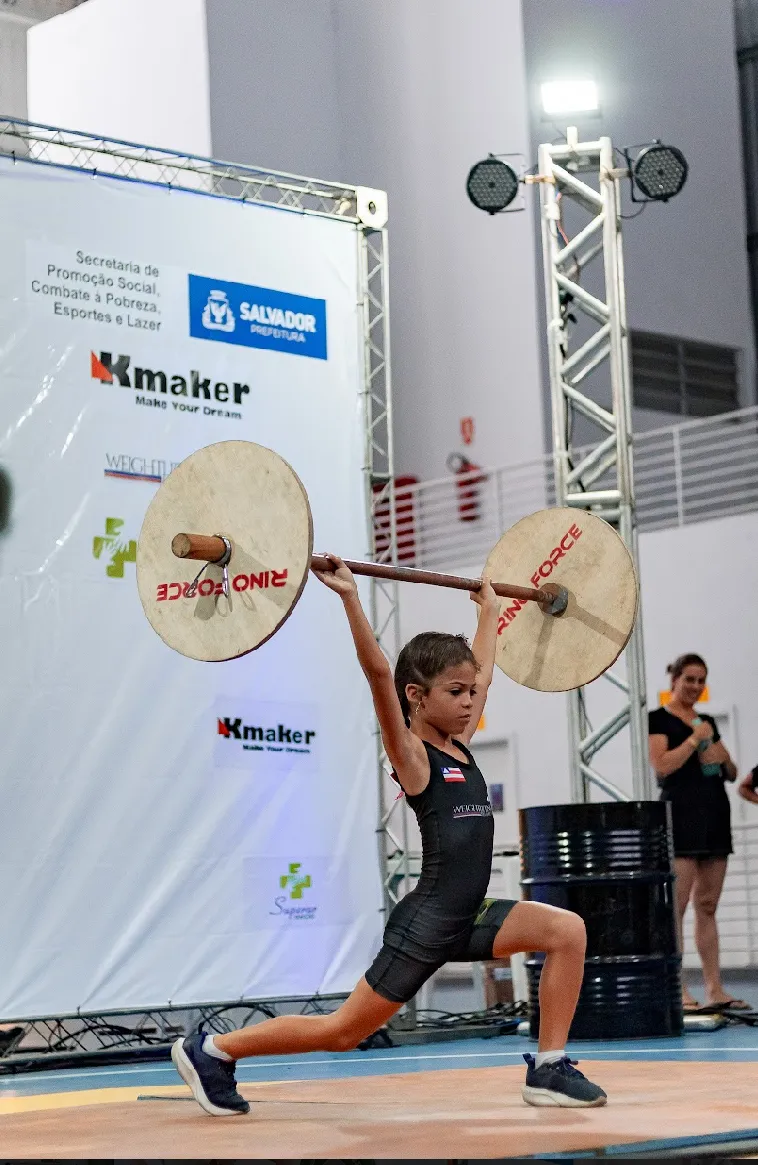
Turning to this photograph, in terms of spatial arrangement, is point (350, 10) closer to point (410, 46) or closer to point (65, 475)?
point (410, 46)

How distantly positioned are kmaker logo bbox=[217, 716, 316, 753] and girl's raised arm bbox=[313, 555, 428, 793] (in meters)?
3.47

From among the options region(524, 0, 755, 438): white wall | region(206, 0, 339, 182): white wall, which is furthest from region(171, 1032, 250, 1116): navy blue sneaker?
region(524, 0, 755, 438): white wall

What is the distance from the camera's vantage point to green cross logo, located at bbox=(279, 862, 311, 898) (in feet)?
26.5

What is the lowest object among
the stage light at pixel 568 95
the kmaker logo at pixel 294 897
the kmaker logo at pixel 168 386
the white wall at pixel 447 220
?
the kmaker logo at pixel 294 897

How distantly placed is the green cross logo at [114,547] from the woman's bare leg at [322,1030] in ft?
10.9

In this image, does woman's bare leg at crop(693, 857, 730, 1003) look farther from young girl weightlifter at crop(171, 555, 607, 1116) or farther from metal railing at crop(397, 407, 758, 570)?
metal railing at crop(397, 407, 758, 570)

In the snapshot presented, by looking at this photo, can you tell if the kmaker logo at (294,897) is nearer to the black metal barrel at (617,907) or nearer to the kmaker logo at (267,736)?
the kmaker logo at (267,736)

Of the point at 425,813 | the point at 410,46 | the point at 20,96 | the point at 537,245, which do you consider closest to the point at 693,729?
the point at 425,813

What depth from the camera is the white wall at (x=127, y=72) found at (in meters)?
14.8

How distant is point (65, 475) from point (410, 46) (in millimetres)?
9640

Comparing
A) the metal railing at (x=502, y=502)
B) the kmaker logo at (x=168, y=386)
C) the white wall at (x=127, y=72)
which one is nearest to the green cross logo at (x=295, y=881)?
the kmaker logo at (x=168, y=386)

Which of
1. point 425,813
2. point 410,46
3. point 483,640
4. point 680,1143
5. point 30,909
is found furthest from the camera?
point 410,46

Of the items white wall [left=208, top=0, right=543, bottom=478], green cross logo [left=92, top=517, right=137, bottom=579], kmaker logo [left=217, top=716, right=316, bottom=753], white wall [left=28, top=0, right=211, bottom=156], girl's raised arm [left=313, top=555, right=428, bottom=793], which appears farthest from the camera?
white wall [left=208, top=0, right=543, bottom=478]

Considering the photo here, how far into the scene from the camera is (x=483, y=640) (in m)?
5.07
